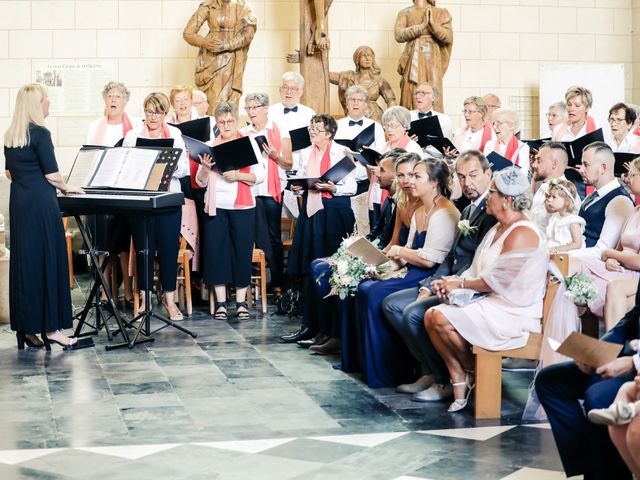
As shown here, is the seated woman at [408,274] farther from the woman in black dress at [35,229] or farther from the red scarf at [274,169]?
the red scarf at [274,169]

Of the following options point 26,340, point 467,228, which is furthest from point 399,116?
point 26,340

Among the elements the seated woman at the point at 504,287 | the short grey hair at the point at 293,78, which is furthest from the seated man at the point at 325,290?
the short grey hair at the point at 293,78

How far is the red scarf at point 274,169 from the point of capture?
7980 millimetres

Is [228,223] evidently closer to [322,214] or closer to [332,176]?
[322,214]

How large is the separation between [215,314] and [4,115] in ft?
14.6

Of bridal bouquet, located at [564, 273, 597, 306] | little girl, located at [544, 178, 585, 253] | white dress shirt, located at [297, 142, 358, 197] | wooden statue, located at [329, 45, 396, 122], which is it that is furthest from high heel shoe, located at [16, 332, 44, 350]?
wooden statue, located at [329, 45, 396, 122]

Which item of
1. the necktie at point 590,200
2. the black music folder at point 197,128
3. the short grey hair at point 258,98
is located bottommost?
the necktie at point 590,200

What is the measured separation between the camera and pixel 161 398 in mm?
5176

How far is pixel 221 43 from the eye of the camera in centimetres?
1016

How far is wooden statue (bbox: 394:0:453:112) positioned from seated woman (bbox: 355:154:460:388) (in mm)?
5210

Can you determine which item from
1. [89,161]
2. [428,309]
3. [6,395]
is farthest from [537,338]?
[89,161]

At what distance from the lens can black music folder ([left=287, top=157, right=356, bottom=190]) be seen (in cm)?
717

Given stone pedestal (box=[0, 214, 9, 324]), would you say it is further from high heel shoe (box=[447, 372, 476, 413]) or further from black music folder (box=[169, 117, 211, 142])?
high heel shoe (box=[447, 372, 476, 413])

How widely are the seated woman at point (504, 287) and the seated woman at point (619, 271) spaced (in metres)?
0.34
